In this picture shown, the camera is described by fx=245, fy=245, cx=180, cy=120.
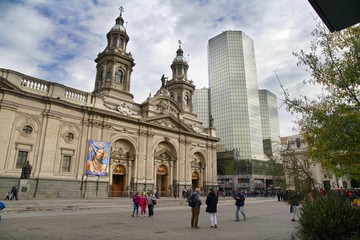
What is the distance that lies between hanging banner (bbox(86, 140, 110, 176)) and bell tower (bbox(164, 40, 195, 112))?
74.1 ft

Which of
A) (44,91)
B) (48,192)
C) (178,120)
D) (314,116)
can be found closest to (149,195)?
(314,116)

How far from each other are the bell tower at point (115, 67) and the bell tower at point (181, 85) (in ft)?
34.5

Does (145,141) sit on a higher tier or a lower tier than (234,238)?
higher

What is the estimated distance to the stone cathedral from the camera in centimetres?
2577

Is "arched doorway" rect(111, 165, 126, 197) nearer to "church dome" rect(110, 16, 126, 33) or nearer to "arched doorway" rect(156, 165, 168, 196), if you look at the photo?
"arched doorway" rect(156, 165, 168, 196)

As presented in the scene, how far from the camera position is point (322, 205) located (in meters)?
7.15

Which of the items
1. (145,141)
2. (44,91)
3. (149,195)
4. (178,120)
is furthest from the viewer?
(178,120)

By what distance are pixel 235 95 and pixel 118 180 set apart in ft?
197

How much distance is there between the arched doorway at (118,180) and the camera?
3384cm

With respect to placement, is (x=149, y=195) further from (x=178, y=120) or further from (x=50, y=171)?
(x=178, y=120)

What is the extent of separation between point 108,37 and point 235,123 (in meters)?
53.6

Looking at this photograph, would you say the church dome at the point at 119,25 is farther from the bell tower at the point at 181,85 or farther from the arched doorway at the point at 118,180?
the arched doorway at the point at 118,180

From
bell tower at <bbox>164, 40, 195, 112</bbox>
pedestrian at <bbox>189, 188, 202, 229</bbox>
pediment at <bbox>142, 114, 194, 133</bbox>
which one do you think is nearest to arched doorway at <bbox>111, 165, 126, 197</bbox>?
pediment at <bbox>142, 114, 194, 133</bbox>

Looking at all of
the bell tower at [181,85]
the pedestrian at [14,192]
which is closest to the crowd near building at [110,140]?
the bell tower at [181,85]
